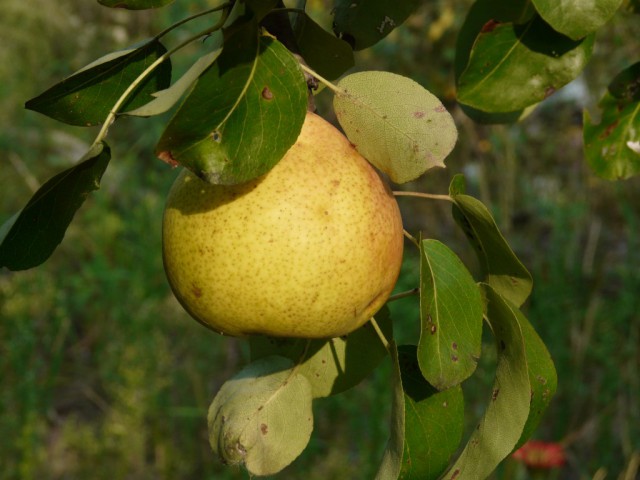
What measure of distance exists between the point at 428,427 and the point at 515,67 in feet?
1.26

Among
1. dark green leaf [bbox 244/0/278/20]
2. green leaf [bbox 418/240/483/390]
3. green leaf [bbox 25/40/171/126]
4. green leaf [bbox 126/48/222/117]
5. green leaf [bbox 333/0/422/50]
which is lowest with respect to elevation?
green leaf [bbox 418/240/483/390]

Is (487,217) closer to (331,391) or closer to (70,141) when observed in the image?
(331,391)

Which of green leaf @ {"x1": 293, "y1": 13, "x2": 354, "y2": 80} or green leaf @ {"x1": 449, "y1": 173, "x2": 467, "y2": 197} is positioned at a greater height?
green leaf @ {"x1": 293, "y1": 13, "x2": 354, "y2": 80}

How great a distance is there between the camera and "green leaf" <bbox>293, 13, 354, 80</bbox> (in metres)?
0.89

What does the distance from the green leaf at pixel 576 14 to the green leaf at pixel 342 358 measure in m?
0.35

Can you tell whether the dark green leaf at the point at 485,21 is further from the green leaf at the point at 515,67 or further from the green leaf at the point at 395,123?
the green leaf at the point at 395,123

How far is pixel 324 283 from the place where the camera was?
756mm

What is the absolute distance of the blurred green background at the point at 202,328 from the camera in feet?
8.65

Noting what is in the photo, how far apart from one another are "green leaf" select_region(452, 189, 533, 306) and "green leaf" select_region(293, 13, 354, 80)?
0.19m

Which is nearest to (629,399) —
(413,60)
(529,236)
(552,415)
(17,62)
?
(552,415)

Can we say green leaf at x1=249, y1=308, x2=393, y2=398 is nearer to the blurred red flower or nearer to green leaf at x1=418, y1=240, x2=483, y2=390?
green leaf at x1=418, y1=240, x2=483, y2=390

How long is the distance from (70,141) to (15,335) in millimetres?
2425

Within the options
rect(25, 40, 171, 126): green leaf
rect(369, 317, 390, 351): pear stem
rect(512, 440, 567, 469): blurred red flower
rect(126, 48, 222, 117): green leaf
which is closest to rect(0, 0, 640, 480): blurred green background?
rect(512, 440, 567, 469): blurred red flower

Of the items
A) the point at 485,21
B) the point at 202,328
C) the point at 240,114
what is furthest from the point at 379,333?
the point at 202,328
